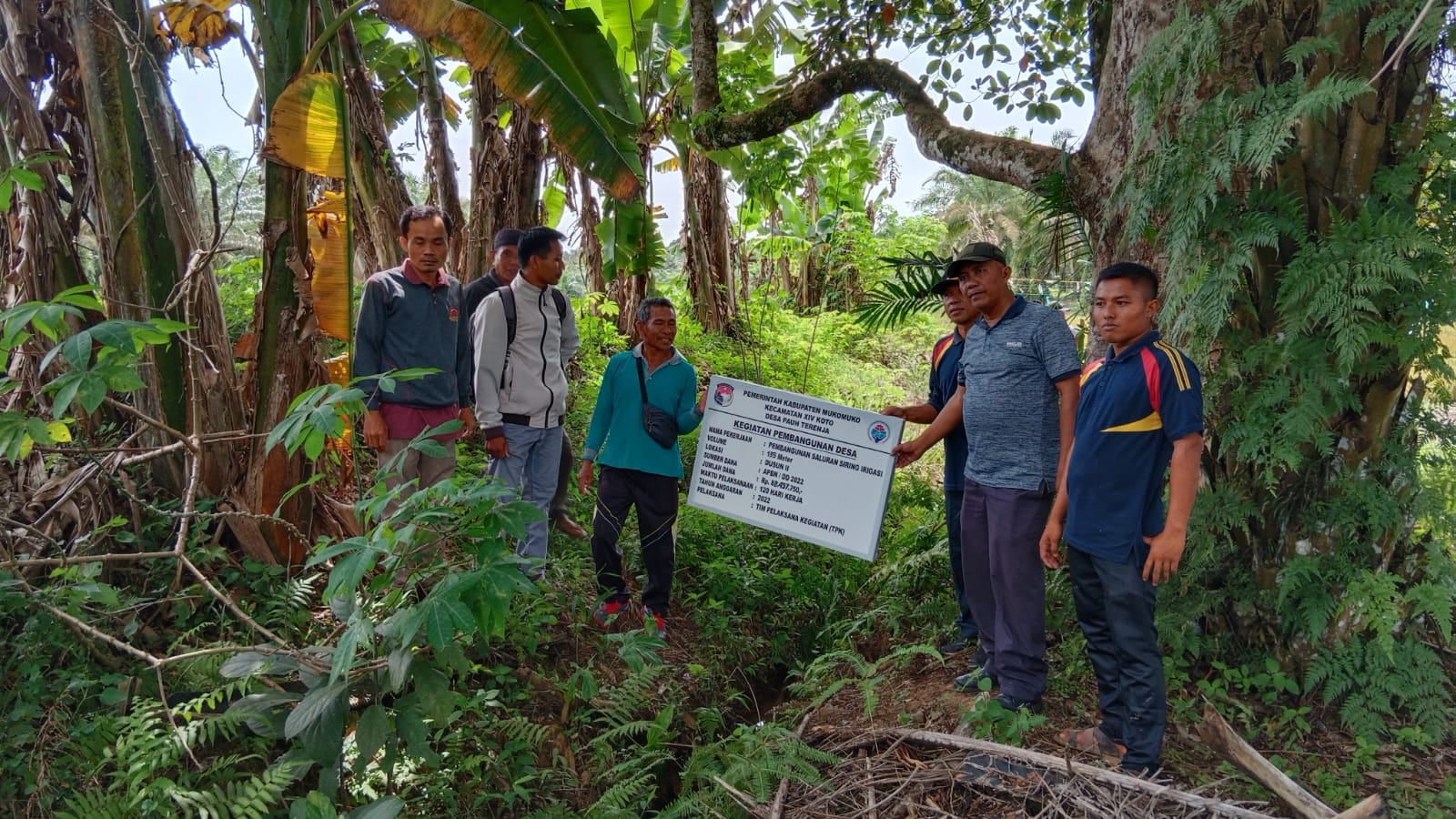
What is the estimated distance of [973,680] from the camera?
365 cm

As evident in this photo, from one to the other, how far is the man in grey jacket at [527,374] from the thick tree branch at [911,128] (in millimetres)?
1861

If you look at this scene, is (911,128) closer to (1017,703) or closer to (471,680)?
(1017,703)

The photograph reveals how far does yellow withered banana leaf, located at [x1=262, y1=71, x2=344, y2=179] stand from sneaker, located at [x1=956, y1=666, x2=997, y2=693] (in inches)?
138

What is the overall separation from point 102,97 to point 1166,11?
4.77 m

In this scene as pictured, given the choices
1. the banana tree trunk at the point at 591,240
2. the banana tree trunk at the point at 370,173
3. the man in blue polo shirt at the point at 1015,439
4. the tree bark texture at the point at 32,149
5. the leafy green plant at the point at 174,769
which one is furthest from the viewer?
the banana tree trunk at the point at 591,240

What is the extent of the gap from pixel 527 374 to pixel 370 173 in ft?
7.28

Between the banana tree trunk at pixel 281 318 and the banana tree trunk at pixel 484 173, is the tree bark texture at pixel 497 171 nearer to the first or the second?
the banana tree trunk at pixel 484 173

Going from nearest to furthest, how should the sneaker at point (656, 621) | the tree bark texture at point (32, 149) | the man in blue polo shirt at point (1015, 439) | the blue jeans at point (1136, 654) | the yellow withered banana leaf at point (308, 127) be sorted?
the blue jeans at point (1136, 654) → the man in blue polo shirt at point (1015, 439) → the yellow withered banana leaf at point (308, 127) → the tree bark texture at point (32, 149) → the sneaker at point (656, 621)

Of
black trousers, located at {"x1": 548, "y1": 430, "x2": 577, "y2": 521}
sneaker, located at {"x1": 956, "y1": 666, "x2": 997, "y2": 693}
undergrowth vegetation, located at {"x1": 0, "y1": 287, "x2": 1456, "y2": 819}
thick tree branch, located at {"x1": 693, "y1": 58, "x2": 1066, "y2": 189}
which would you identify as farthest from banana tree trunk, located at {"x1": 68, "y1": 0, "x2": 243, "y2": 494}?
sneaker, located at {"x1": 956, "y1": 666, "x2": 997, "y2": 693}

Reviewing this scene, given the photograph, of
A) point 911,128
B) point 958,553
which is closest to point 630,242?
point 911,128

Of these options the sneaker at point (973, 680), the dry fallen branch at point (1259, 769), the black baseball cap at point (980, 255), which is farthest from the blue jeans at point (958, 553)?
the dry fallen branch at point (1259, 769)

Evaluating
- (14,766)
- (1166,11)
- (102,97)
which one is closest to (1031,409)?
(1166,11)

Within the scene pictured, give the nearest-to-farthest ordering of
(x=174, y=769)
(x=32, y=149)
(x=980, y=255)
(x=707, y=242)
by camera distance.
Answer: (x=174, y=769), (x=980, y=255), (x=32, y=149), (x=707, y=242)

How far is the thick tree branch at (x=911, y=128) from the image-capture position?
4.11m
